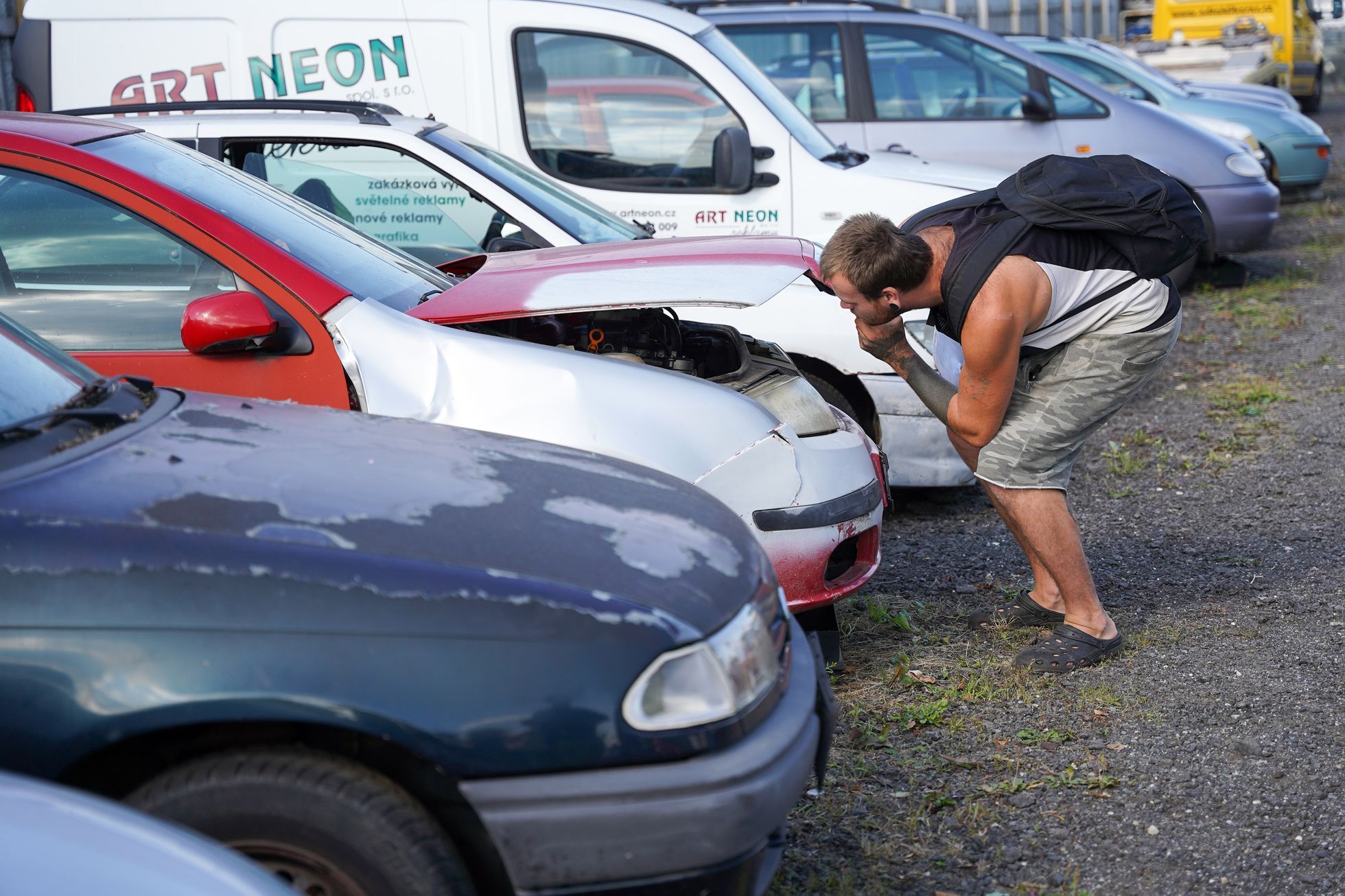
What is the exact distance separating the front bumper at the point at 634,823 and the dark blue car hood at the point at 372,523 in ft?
0.72

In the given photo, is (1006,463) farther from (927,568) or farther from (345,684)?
(345,684)

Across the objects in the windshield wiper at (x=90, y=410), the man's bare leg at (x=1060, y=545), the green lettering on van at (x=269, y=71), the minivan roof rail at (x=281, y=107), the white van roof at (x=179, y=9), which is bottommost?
the man's bare leg at (x=1060, y=545)

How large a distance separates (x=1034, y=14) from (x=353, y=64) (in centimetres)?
2136

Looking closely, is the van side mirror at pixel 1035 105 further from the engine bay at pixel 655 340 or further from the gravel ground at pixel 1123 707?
the engine bay at pixel 655 340

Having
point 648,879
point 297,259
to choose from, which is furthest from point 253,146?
point 648,879

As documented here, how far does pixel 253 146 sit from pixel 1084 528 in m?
3.50

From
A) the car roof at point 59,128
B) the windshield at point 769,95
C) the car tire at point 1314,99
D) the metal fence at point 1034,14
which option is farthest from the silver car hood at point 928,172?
the car tire at point 1314,99

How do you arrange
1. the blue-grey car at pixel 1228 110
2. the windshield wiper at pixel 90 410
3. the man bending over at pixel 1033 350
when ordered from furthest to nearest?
the blue-grey car at pixel 1228 110 < the man bending over at pixel 1033 350 < the windshield wiper at pixel 90 410

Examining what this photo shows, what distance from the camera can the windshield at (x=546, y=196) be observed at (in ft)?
16.3

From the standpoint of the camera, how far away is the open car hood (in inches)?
134

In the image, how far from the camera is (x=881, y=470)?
3875 millimetres

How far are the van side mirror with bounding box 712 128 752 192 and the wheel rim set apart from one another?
4.62 metres

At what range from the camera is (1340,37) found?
3697 cm

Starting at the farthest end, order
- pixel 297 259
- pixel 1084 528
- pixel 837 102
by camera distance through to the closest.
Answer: pixel 837 102, pixel 1084 528, pixel 297 259
